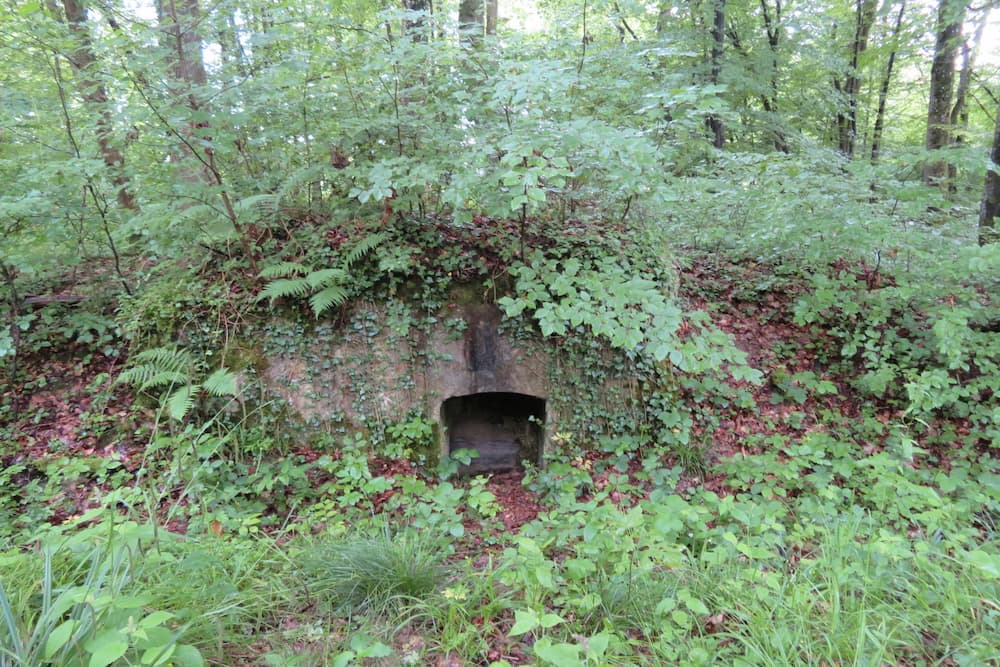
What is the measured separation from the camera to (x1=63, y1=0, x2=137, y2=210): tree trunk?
4172mm

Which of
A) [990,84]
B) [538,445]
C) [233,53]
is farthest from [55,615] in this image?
[990,84]

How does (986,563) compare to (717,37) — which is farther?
(717,37)

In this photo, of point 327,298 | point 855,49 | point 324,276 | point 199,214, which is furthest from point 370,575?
point 855,49

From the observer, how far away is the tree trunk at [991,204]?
527 centimetres

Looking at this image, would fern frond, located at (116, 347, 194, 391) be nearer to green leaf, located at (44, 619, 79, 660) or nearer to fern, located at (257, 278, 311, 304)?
fern, located at (257, 278, 311, 304)

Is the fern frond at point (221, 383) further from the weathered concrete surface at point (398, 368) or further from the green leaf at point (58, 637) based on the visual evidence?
the green leaf at point (58, 637)

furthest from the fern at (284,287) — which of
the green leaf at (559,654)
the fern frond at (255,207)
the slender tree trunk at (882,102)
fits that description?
the slender tree trunk at (882,102)

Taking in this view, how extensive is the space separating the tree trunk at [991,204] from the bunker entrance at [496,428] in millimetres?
5421

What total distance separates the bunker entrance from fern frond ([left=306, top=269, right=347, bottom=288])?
192 cm

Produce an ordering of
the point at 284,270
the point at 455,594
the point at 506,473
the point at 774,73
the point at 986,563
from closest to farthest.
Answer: the point at 986,563 < the point at 455,594 < the point at 284,270 < the point at 506,473 < the point at 774,73

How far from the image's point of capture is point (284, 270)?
14.8 ft

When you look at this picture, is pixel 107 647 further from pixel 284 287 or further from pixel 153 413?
pixel 153 413

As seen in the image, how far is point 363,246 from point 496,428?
2.65 m

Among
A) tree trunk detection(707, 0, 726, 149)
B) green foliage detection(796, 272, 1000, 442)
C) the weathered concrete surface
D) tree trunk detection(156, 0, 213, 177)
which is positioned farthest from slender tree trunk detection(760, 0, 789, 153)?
tree trunk detection(156, 0, 213, 177)
